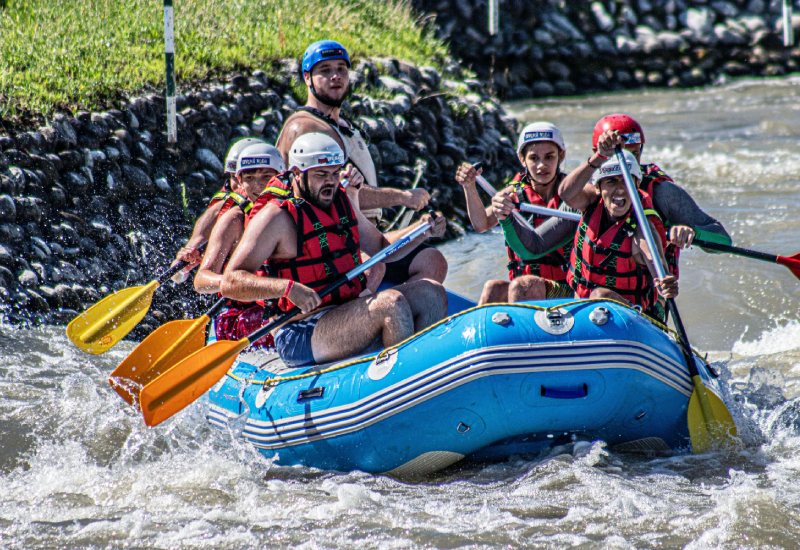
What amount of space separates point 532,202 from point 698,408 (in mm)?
1455

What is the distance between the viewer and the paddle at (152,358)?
229 inches

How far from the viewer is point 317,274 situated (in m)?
5.42

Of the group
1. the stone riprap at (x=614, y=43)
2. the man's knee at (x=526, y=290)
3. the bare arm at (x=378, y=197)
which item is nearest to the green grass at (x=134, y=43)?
the bare arm at (x=378, y=197)

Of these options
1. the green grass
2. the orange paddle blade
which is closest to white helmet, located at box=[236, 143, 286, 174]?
the orange paddle blade

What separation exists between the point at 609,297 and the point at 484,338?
880 mm

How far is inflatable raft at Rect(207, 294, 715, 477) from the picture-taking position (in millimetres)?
4871

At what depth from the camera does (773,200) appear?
11.7 meters

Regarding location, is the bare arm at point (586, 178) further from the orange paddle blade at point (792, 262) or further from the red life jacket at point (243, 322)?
the red life jacket at point (243, 322)

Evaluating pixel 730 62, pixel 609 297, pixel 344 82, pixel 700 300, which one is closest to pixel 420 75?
pixel 700 300

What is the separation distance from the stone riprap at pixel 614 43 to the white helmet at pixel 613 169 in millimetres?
14379

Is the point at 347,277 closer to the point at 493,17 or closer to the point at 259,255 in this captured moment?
the point at 259,255

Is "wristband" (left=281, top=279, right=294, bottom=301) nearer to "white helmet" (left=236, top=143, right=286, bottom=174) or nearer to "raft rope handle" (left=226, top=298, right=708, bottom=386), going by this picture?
"raft rope handle" (left=226, top=298, right=708, bottom=386)

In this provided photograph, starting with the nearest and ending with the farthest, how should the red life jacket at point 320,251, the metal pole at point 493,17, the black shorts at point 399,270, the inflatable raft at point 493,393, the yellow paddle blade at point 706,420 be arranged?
the inflatable raft at point 493,393 → the yellow paddle blade at point 706,420 → the red life jacket at point 320,251 → the black shorts at point 399,270 → the metal pole at point 493,17

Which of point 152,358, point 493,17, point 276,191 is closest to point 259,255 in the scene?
point 276,191
